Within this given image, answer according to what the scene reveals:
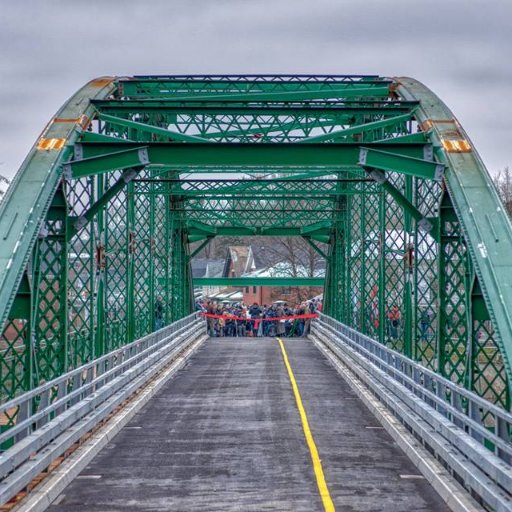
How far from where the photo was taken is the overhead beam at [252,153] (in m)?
18.0

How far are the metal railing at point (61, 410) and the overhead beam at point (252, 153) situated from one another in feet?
13.5

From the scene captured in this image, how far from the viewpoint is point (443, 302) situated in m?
17.3

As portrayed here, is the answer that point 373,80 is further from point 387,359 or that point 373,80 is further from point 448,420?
point 448,420

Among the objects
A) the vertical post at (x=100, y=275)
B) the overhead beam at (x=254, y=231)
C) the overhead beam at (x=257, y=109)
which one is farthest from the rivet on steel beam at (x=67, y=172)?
the overhead beam at (x=254, y=231)

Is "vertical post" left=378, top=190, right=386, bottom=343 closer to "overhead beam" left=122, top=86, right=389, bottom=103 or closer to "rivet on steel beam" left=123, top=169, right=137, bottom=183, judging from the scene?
"overhead beam" left=122, top=86, right=389, bottom=103

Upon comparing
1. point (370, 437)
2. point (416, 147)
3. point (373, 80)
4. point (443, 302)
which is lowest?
point (370, 437)

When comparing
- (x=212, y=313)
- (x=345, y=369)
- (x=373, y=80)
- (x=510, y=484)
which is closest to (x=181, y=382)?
(x=345, y=369)

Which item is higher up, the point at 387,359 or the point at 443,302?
the point at 443,302

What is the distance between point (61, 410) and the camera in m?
14.5

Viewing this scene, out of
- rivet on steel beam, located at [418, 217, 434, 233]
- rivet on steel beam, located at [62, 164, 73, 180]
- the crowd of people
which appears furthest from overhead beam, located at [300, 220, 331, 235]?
rivet on steel beam, located at [62, 164, 73, 180]

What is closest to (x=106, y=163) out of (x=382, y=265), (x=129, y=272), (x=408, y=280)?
(x=408, y=280)

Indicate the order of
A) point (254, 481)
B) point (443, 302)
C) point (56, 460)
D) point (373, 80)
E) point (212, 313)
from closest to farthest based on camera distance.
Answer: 1. point (254, 481)
2. point (56, 460)
3. point (443, 302)
4. point (373, 80)
5. point (212, 313)

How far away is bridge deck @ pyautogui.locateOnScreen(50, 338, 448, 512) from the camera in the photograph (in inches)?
436

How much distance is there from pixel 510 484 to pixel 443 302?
25.8 ft
